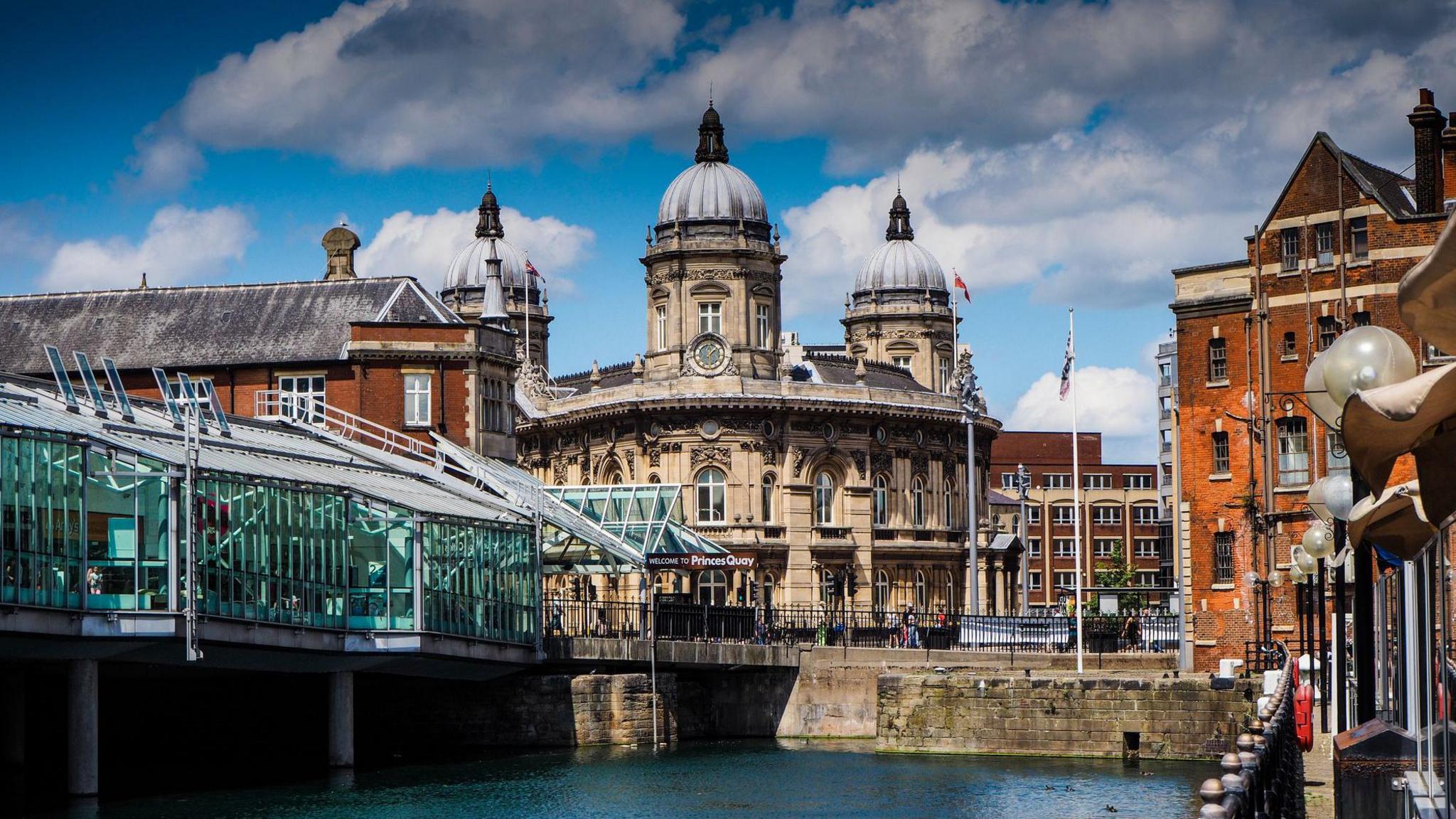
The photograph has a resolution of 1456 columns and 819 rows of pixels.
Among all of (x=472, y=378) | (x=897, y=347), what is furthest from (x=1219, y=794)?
(x=897, y=347)

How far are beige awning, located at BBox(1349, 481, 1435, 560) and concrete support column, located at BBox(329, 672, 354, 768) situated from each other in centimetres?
3843

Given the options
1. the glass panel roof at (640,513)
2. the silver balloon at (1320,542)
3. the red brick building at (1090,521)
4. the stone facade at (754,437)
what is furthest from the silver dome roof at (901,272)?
the silver balloon at (1320,542)

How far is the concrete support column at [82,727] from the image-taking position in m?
41.7

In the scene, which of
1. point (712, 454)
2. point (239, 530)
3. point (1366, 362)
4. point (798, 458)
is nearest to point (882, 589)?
point (798, 458)

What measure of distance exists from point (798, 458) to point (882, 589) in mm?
7840

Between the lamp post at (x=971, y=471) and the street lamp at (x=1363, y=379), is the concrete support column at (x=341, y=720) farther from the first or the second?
the lamp post at (x=971, y=471)

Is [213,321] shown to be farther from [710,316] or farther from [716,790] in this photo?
[716,790]

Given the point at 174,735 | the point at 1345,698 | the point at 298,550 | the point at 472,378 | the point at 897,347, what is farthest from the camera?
the point at 897,347

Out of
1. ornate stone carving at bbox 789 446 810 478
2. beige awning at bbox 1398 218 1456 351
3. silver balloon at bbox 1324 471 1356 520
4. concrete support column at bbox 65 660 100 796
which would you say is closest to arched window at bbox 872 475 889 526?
ornate stone carving at bbox 789 446 810 478

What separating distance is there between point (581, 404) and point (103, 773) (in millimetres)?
48304

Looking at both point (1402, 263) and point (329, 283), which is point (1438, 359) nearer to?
point (1402, 263)

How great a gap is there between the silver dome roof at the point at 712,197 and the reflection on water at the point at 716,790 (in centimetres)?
4587

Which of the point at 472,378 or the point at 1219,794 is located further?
the point at 472,378

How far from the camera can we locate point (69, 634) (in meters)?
39.5
